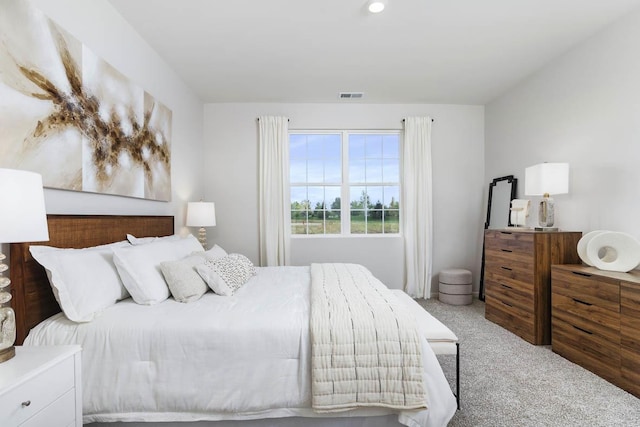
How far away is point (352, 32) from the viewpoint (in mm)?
2676

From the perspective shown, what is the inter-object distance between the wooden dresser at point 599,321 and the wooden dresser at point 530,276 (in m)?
0.14

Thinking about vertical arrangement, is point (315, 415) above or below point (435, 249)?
below

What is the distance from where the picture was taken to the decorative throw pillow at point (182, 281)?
1.94m

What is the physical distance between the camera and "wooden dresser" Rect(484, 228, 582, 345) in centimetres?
278

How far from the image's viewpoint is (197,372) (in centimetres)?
151

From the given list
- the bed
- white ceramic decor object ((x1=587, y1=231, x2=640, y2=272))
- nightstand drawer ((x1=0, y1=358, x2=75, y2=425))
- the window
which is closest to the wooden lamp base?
nightstand drawer ((x1=0, y1=358, x2=75, y2=425))

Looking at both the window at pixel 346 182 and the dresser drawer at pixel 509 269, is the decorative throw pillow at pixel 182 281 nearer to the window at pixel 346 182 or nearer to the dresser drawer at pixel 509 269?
the window at pixel 346 182

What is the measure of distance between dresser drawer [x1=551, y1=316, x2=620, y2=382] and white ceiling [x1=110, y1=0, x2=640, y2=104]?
2.40 metres

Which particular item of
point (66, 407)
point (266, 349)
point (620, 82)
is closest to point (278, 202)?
point (266, 349)

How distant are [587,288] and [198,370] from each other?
2.66 meters

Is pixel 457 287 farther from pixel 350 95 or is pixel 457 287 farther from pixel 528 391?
pixel 350 95

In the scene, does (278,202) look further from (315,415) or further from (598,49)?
(598,49)

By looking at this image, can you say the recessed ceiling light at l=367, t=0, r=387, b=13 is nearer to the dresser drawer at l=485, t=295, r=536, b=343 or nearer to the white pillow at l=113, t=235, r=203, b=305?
the white pillow at l=113, t=235, r=203, b=305

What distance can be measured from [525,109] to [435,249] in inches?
79.3
